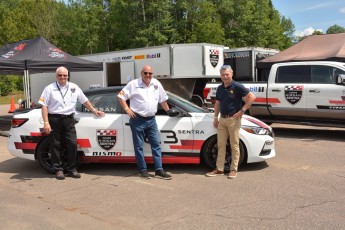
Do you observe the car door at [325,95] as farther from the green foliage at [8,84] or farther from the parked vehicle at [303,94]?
the green foliage at [8,84]

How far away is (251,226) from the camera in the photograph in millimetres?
4102

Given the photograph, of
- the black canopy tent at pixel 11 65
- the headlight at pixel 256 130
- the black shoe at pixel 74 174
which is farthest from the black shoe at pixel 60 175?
the black canopy tent at pixel 11 65

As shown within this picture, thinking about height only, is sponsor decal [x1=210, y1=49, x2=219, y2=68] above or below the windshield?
above

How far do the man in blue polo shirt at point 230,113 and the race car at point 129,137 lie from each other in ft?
0.92

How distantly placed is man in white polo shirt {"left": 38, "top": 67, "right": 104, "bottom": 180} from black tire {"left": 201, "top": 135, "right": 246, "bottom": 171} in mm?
1821

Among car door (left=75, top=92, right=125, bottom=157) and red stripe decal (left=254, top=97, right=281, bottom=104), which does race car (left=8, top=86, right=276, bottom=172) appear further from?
red stripe decal (left=254, top=97, right=281, bottom=104)

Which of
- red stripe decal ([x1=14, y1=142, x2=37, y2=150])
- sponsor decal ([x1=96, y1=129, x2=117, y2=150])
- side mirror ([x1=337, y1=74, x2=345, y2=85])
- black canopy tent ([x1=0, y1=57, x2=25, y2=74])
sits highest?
black canopy tent ([x1=0, y1=57, x2=25, y2=74])

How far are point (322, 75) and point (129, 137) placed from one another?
5.70m

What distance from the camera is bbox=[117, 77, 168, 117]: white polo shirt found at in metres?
6.12

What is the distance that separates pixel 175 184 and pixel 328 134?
6.21m

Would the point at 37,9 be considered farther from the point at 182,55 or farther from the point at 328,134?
the point at 328,134

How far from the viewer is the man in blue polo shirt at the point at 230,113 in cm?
600

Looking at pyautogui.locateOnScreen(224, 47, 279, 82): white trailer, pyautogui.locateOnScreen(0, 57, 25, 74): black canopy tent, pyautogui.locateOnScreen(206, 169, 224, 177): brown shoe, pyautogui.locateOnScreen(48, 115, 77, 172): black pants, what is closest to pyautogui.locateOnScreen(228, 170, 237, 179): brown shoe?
pyautogui.locateOnScreen(206, 169, 224, 177): brown shoe

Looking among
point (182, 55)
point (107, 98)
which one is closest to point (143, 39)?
point (182, 55)
